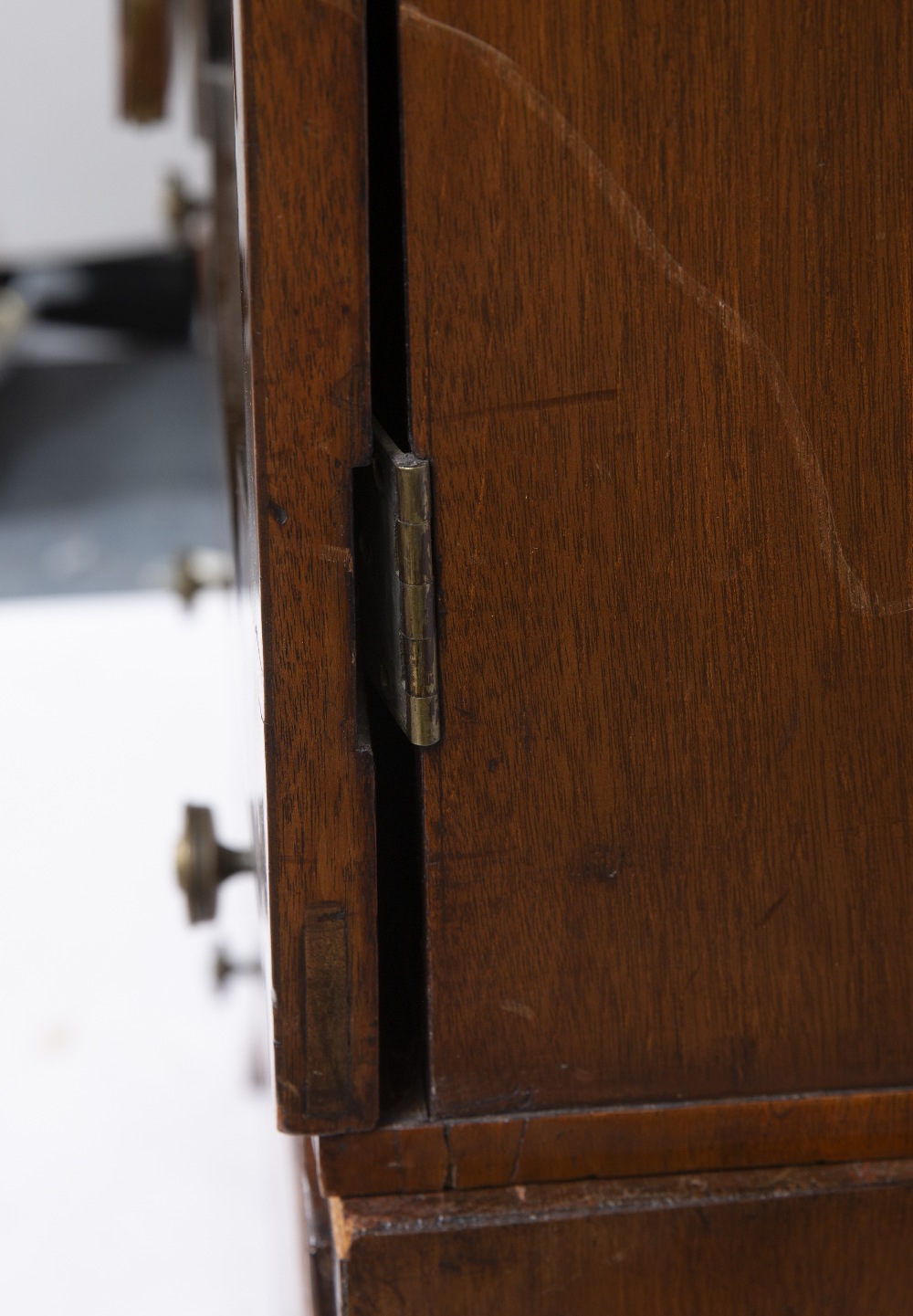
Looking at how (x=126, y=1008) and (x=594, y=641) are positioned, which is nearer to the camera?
(x=594, y=641)

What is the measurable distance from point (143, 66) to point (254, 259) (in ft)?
2.21

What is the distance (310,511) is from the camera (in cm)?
40

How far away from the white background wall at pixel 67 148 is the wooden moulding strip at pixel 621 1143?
4133mm

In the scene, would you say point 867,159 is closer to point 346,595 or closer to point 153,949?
point 346,595

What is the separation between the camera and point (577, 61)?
1.28ft

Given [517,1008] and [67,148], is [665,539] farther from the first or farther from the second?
[67,148]

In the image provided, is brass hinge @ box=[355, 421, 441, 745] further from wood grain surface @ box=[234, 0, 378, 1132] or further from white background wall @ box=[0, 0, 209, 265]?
white background wall @ box=[0, 0, 209, 265]

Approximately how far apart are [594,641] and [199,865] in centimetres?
24

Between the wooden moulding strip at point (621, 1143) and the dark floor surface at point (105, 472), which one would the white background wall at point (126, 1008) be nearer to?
the wooden moulding strip at point (621, 1143)

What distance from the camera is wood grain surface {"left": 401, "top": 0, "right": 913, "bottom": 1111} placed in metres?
0.40

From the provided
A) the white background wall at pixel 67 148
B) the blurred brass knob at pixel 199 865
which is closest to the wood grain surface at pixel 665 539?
the blurred brass knob at pixel 199 865

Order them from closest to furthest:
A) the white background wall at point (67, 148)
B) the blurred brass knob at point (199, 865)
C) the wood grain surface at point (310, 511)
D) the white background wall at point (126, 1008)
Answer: the wood grain surface at point (310, 511)
the blurred brass knob at point (199, 865)
the white background wall at point (126, 1008)
the white background wall at point (67, 148)

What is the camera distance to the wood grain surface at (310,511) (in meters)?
0.38

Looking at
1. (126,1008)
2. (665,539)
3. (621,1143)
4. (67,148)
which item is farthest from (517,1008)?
(67,148)
